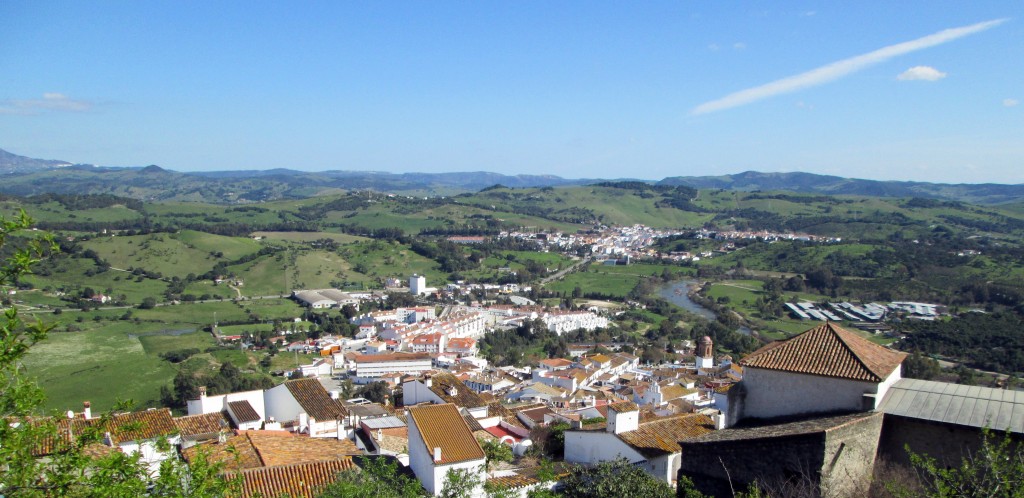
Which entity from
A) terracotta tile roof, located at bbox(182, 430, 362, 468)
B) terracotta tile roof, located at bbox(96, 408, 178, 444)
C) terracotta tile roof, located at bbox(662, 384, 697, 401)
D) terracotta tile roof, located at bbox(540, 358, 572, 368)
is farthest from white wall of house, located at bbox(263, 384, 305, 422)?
terracotta tile roof, located at bbox(540, 358, 572, 368)

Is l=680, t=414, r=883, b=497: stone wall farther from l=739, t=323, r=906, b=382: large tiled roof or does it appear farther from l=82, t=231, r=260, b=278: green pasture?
l=82, t=231, r=260, b=278: green pasture

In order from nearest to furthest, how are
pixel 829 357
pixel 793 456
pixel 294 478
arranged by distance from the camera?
pixel 793 456
pixel 294 478
pixel 829 357

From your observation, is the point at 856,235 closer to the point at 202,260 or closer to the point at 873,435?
the point at 202,260

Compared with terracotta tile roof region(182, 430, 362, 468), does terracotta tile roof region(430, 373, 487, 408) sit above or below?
below

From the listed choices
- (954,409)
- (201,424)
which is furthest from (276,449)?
(954,409)

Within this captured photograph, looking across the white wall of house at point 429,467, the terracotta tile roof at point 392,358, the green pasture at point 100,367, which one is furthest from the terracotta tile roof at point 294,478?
the terracotta tile roof at point 392,358

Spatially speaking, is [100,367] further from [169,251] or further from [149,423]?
[169,251]
